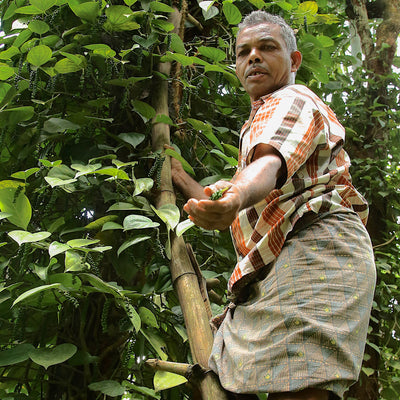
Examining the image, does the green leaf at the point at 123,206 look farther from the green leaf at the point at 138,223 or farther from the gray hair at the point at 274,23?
the gray hair at the point at 274,23

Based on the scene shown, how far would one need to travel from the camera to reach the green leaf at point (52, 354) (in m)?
0.94

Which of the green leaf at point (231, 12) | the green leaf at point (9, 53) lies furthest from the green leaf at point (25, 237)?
the green leaf at point (231, 12)

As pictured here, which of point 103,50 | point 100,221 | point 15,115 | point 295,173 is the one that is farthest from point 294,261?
point 15,115

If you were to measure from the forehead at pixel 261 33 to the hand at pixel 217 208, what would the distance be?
0.50 metres

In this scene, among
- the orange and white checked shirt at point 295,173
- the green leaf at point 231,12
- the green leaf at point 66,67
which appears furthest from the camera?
the green leaf at point 231,12

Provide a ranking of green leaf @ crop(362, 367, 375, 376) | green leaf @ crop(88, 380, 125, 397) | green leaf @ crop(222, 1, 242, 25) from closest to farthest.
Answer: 1. green leaf @ crop(88, 380, 125, 397)
2. green leaf @ crop(222, 1, 242, 25)
3. green leaf @ crop(362, 367, 375, 376)

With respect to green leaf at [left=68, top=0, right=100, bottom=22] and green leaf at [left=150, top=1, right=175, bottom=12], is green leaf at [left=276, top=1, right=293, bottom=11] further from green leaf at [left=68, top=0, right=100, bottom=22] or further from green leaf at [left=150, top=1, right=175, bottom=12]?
green leaf at [left=68, top=0, right=100, bottom=22]

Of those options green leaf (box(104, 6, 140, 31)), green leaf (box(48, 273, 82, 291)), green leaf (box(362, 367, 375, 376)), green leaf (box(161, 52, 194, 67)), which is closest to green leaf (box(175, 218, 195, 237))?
green leaf (box(48, 273, 82, 291))

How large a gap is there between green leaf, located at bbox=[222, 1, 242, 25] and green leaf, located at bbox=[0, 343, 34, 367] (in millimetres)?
1048

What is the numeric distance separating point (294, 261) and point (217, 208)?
239 mm

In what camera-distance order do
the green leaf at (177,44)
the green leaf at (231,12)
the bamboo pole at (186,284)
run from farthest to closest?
the green leaf at (231,12)
the green leaf at (177,44)
the bamboo pole at (186,284)

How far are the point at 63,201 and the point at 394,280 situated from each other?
1.51 metres

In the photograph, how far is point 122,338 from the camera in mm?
1142

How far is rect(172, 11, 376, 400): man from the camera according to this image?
69 centimetres
